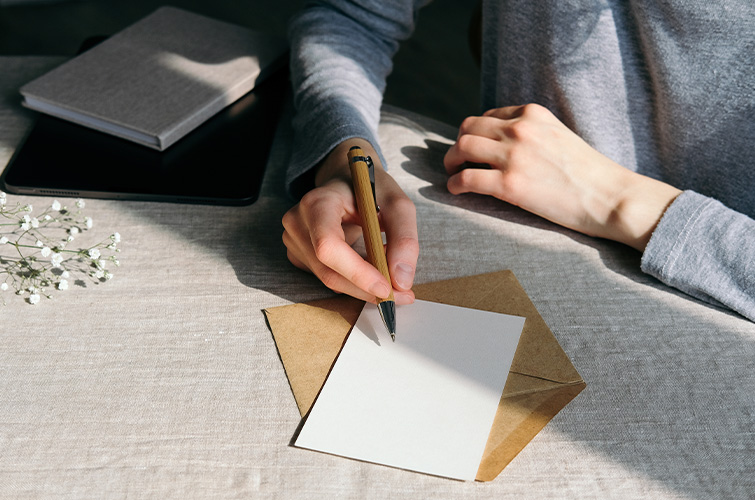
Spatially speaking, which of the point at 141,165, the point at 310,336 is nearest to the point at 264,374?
the point at 310,336

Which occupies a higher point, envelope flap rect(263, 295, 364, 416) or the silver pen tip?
the silver pen tip

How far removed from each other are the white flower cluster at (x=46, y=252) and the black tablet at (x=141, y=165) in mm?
39

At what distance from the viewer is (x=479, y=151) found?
744 millimetres

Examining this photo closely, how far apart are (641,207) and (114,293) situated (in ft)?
1.89

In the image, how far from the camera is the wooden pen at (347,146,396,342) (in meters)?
0.56

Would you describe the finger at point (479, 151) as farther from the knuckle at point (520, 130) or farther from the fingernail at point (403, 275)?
the fingernail at point (403, 275)

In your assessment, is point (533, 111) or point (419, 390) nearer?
point (419, 390)

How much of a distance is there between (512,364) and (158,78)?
638 mm

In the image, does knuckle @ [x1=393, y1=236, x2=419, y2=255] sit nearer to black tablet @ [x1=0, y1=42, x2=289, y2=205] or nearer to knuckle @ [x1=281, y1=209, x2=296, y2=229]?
knuckle @ [x1=281, y1=209, x2=296, y2=229]

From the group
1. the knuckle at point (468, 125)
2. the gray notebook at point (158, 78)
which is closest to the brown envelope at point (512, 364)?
the knuckle at point (468, 125)

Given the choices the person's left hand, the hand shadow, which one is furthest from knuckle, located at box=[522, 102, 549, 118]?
the hand shadow

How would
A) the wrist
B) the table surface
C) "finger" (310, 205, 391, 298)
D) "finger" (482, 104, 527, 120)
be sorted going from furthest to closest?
1. "finger" (482, 104, 527, 120)
2. the wrist
3. "finger" (310, 205, 391, 298)
4. the table surface

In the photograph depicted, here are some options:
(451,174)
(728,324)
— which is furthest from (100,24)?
(728,324)

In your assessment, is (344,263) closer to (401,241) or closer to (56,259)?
(401,241)
